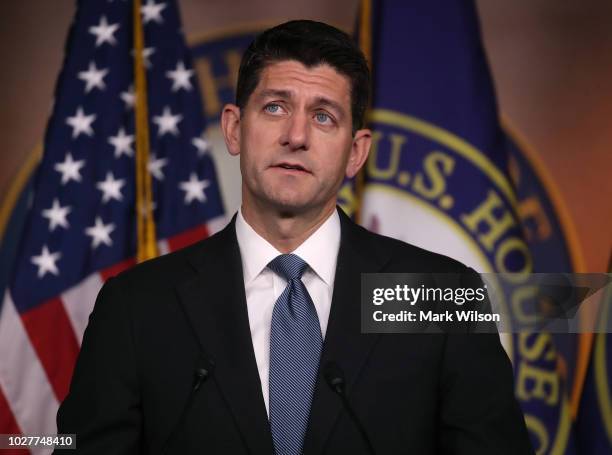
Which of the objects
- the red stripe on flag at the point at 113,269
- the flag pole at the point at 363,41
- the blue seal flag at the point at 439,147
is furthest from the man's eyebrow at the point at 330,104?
the red stripe on flag at the point at 113,269

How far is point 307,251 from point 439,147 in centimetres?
138

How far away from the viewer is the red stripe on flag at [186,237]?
296 cm

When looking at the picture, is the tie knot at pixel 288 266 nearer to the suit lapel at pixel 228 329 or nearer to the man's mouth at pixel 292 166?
the suit lapel at pixel 228 329

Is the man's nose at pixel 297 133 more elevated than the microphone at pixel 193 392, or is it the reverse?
the man's nose at pixel 297 133

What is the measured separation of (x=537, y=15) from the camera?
334 cm

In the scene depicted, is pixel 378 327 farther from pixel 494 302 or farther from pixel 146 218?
pixel 146 218

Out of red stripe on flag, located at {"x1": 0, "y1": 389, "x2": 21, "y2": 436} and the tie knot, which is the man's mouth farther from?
red stripe on flag, located at {"x1": 0, "y1": 389, "x2": 21, "y2": 436}

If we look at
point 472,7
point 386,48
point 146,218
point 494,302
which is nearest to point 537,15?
point 472,7

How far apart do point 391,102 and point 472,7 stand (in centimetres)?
48

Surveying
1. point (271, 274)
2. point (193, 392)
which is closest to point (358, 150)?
point (271, 274)

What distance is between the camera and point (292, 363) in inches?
61.5

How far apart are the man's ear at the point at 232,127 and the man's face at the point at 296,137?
68mm

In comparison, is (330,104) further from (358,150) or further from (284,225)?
(284,225)

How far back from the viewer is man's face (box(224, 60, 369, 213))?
1.67 metres
